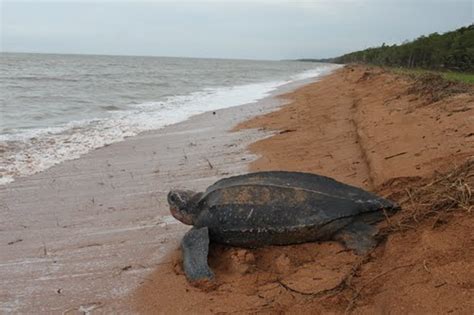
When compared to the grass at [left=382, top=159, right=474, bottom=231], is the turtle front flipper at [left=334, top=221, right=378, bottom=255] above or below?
below

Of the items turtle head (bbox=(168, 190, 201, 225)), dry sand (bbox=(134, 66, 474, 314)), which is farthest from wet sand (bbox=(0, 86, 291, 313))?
dry sand (bbox=(134, 66, 474, 314))

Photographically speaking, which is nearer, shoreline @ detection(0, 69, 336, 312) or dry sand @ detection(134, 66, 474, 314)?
dry sand @ detection(134, 66, 474, 314)

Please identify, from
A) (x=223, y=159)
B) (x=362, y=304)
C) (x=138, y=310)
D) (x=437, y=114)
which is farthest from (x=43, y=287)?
(x=437, y=114)

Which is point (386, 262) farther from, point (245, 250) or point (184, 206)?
point (184, 206)

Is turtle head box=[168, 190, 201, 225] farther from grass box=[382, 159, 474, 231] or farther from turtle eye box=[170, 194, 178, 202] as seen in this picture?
grass box=[382, 159, 474, 231]

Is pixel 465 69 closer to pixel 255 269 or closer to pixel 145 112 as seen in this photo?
pixel 145 112

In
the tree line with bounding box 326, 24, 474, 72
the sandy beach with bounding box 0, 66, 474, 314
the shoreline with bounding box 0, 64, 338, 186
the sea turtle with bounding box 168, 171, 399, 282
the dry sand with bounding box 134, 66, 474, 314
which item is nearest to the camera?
the dry sand with bounding box 134, 66, 474, 314

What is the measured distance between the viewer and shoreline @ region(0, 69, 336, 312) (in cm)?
323

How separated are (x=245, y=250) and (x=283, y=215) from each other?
1.41 feet

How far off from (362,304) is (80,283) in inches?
78.6

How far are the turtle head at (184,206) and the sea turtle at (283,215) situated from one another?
7.6 inches

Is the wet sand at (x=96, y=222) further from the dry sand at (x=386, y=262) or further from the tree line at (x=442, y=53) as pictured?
the tree line at (x=442, y=53)

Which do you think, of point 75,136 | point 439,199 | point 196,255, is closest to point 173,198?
point 196,255

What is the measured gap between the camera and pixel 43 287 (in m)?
3.26
